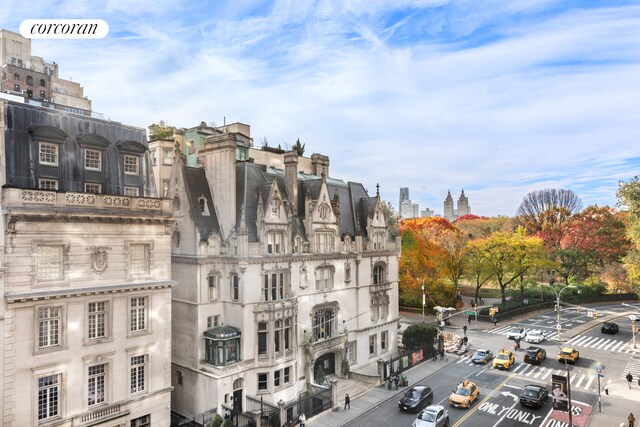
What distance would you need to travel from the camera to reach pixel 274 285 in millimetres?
36938

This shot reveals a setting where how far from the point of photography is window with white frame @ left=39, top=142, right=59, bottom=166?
25.5m

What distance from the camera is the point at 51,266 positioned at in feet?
80.5

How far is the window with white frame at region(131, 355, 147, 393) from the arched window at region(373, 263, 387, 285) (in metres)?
27.3

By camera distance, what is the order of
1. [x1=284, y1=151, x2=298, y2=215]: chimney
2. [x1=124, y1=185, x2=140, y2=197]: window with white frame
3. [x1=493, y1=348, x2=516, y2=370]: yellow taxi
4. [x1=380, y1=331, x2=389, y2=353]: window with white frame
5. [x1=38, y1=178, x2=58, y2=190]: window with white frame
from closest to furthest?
[x1=38, y1=178, x2=58, y2=190]: window with white frame < [x1=124, y1=185, x2=140, y2=197]: window with white frame < [x1=284, y1=151, x2=298, y2=215]: chimney < [x1=493, y1=348, x2=516, y2=370]: yellow taxi < [x1=380, y1=331, x2=389, y2=353]: window with white frame

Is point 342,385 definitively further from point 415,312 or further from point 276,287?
point 415,312

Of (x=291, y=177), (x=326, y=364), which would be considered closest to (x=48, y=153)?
(x=291, y=177)

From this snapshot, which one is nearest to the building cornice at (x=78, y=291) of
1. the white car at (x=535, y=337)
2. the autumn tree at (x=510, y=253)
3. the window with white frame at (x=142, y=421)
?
the window with white frame at (x=142, y=421)

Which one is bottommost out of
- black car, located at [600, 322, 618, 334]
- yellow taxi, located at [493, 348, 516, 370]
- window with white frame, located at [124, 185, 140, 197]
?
black car, located at [600, 322, 618, 334]

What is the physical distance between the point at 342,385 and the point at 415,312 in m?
36.7

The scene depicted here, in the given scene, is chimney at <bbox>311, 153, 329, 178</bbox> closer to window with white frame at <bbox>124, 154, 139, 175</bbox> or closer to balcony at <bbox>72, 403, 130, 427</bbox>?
window with white frame at <bbox>124, 154, 139, 175</bbox>

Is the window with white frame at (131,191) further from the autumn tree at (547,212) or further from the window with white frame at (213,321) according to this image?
the autumn tree at (547,212)

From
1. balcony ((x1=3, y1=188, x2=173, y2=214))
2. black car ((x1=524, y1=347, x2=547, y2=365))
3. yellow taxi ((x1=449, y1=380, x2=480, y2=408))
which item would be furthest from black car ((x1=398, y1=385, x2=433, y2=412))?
balcony ((x1=3, y1=188, x2=173, y2=214))

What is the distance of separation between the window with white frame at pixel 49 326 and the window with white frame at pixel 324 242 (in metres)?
22.5

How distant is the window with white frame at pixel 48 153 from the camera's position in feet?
83.8
